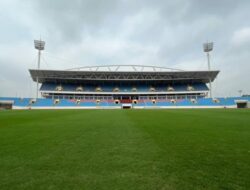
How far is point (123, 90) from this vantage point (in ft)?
179

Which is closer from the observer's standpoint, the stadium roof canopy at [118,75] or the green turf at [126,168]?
the green turf at [126,168]

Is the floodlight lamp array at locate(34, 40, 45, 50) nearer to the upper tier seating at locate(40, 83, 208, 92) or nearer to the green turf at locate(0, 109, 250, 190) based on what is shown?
the upper tier seating at locate(40, 83, 208, 92)

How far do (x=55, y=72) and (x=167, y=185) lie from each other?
49200 mm

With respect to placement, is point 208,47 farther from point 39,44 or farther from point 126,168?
point 126,168

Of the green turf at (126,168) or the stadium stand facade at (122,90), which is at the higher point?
the stadium stand facade at (122,90)

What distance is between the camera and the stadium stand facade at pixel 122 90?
45875 millimetres

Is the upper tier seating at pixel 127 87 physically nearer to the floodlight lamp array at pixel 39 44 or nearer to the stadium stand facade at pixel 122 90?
the stadium stand facade at pixel 122 90

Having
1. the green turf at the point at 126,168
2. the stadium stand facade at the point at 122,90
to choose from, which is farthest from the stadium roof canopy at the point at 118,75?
the green turf at the point at 126,168

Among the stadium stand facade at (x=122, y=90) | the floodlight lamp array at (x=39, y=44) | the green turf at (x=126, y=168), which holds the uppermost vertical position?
the floodlight lamp array at (x=39, y=44)

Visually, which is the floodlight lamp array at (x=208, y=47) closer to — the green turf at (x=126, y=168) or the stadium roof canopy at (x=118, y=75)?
the stadium roof canopy at (x=118, y=75)

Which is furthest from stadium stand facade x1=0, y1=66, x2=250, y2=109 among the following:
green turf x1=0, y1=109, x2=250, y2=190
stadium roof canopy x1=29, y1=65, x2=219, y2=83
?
green turf x1=0, y1=109, x2=250, y2=190

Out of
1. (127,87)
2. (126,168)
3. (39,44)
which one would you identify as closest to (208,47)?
(127,87)

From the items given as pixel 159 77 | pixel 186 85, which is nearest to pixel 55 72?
pixel 159 77

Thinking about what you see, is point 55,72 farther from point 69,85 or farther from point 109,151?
point 109,151
